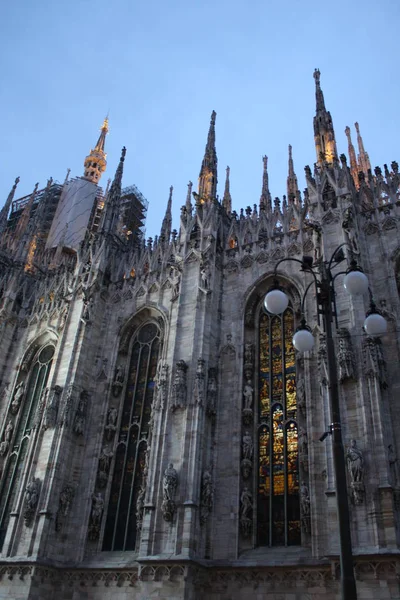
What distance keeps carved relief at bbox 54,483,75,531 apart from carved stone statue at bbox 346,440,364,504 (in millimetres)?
10982

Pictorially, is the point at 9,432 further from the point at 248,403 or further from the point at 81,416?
the point at 248,403

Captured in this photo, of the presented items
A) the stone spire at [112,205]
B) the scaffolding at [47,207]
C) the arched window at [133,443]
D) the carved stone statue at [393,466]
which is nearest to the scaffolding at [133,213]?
the scaffolding at [47,207]

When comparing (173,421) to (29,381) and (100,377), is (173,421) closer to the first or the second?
(100,377)

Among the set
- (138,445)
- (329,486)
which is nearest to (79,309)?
(138,445)

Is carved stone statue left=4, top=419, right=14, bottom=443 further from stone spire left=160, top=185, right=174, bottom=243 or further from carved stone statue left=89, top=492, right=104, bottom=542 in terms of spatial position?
stone spire left=160, top=185, right=174, bottom=243

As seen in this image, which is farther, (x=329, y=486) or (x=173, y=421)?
(x=173, y=421)

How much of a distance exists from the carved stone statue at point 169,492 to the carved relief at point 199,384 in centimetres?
252

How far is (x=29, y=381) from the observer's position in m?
26.5

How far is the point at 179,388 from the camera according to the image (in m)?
19.3

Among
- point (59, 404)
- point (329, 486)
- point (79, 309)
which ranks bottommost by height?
point (329, 486)

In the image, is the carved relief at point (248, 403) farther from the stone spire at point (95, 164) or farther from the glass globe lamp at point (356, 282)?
the stone spire at point (95, 164)

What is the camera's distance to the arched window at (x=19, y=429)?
2261 cm

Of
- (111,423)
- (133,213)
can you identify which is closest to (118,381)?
(111,423)

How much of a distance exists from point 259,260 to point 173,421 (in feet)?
25.8
